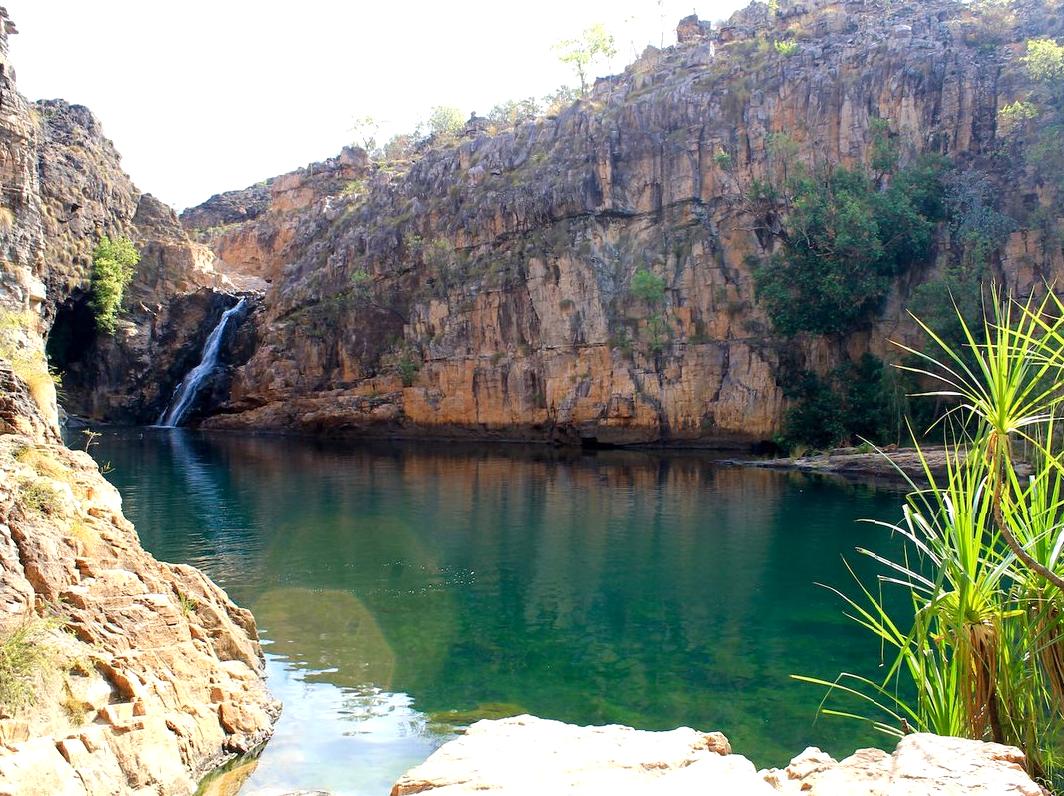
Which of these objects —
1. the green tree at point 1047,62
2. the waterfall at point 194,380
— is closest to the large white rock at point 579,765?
the green tree at point 1047,62

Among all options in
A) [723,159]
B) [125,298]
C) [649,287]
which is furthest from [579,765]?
[125,298]

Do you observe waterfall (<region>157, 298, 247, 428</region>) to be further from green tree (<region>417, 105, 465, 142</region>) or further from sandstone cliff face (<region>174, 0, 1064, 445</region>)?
green tree (<region>417, 105, 465, 142</region>)

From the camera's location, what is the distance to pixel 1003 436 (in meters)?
4.78

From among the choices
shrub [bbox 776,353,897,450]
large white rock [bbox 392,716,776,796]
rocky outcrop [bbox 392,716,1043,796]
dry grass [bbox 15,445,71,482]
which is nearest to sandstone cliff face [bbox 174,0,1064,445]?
shrub [bbox 776,353,897,450]

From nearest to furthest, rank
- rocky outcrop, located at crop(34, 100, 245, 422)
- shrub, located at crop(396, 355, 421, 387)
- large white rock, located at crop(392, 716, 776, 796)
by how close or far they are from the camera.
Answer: large white rock, located at crop(392, 716, 776, 796) < rocky outcrop, located at crop(34, 100, 245, 422) < shrub, located at crop(396, 355, 421, 387)

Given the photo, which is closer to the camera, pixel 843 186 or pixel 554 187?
pixel 843 186

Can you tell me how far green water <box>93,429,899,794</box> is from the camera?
36.6ft

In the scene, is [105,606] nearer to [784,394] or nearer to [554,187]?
[784,394]

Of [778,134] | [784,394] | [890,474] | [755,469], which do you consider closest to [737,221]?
[778,134]

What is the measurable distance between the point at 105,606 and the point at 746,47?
56888 millimetres

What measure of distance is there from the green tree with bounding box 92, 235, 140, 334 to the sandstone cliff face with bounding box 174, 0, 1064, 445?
972 centimetres

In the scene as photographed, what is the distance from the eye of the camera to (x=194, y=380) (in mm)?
64375

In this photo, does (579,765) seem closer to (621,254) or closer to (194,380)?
(621,254)

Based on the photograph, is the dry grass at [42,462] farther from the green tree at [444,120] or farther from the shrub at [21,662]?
the green tree at [444,120]
